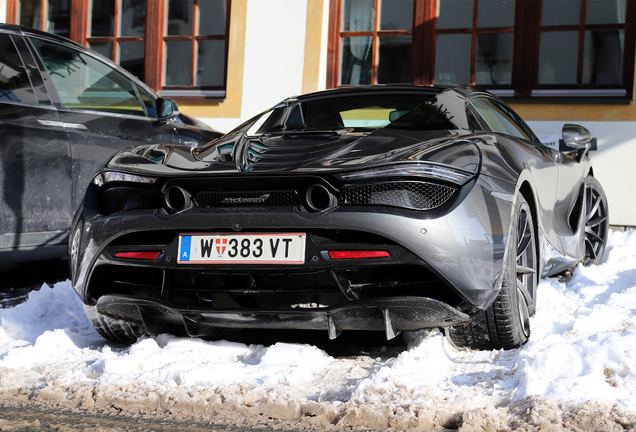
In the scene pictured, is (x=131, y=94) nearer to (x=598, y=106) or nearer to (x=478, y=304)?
(x=478, y=304)

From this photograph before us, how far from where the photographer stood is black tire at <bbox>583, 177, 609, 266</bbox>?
5102mm

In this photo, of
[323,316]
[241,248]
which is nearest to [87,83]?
[241,248]

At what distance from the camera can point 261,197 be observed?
8.25 ft

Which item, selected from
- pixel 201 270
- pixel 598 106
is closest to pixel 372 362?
pixel 201 270

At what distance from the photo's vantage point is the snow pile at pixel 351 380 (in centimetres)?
211

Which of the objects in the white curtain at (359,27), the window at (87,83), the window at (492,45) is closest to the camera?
the window at (87,83)

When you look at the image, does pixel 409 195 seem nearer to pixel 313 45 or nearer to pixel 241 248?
pixel 241 248

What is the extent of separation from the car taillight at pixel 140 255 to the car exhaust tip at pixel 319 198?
65 cm

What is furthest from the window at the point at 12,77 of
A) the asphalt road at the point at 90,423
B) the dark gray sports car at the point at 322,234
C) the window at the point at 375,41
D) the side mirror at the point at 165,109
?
the window at the point at 375,41

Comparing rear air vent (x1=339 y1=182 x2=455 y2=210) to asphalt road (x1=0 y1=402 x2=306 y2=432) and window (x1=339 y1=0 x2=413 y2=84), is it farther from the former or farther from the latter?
window (x1=339 y1=0 x2=413 y2=84)

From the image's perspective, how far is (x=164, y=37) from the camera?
923 centimetres

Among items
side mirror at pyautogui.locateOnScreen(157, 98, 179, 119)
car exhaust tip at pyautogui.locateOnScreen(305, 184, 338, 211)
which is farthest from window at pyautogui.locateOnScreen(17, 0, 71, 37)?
car exhaust tip at pyautogui.locateOnScreen(305, 184, 338, 211)

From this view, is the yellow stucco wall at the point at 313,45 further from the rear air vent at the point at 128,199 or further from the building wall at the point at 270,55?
the rear air vent at the point at 128,199

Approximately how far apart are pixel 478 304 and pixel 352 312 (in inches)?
18.1
